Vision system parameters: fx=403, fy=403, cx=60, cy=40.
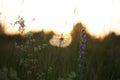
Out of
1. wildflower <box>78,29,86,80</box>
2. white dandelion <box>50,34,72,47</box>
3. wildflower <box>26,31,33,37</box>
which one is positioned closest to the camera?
wildflower <box>78,29,86,80</box>

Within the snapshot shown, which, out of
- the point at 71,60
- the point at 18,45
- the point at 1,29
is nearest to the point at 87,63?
the point at 71,60

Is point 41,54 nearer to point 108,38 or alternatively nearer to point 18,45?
point 18,45

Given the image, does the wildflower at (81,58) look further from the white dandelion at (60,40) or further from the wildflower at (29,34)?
the wildflower at (29,34)

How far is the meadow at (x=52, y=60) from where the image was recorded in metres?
3.71

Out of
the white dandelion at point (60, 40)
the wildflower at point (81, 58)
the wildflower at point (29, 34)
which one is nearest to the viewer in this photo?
the wildflower at point (81, 58)

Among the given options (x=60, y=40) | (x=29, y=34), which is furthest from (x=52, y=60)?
(x=29, y=34)

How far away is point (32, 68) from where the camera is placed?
3.80 m

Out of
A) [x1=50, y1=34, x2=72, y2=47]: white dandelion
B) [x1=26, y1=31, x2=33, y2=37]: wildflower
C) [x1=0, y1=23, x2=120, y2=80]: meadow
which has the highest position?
[x1=26, y1=31, x2=33, y2=37]: wildflower

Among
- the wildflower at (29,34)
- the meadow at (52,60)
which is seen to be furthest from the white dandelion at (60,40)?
the wildflower at (29,34)

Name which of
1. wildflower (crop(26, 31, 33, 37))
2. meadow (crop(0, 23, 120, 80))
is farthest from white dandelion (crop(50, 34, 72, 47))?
wildflower (crop(26, 31, 33, 37))

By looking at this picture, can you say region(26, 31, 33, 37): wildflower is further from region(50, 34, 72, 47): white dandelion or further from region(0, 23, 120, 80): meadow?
region(50, 34, 72, 47): white dandelion

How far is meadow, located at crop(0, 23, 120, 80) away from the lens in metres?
3.71

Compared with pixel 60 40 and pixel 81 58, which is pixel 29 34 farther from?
pixel 81 58

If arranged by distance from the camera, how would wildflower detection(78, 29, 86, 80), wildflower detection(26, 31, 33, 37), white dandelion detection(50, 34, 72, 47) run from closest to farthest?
wildflower detection(78, 29, 86, 80)
white dandelion detection(50, 34, 72, 47)
wildflower detection(26, 31, 33, 37)
